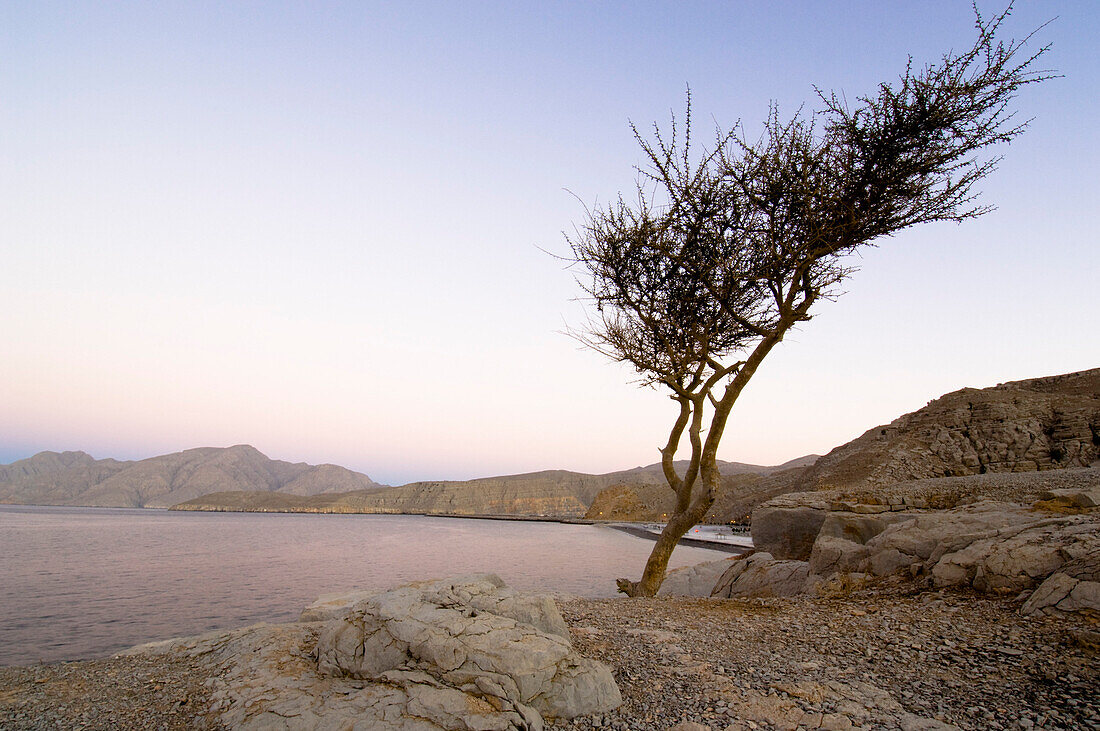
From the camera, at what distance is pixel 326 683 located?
5.01 metres

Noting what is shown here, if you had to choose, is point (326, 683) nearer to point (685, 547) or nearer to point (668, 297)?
point (668, 297)

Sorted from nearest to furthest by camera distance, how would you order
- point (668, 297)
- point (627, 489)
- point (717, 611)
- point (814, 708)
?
point (814, 708)
point (717, 611)
point (668, 297)
point (627, 489)

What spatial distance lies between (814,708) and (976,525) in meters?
6.62

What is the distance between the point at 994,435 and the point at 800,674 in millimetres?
28318

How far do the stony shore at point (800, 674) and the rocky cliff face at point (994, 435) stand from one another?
22.4 m

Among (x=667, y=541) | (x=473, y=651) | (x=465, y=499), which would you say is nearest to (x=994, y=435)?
(x=667, y=541)

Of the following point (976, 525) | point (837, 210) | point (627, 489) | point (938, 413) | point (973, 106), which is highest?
point (973, 106)

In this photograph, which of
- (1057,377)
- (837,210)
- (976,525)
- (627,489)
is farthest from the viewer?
(627,489)

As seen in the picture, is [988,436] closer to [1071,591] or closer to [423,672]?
[1071,591]

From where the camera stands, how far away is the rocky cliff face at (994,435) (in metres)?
22.4

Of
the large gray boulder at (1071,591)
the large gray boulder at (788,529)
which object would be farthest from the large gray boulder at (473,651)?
the large gray boulder at (788,529)

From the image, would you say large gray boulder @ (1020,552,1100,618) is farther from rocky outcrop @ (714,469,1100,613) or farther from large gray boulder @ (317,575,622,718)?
large gray boulder @ (317,575,622,718)

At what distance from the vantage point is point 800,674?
16.5ft

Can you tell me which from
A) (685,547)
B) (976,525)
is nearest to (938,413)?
(685,547)
